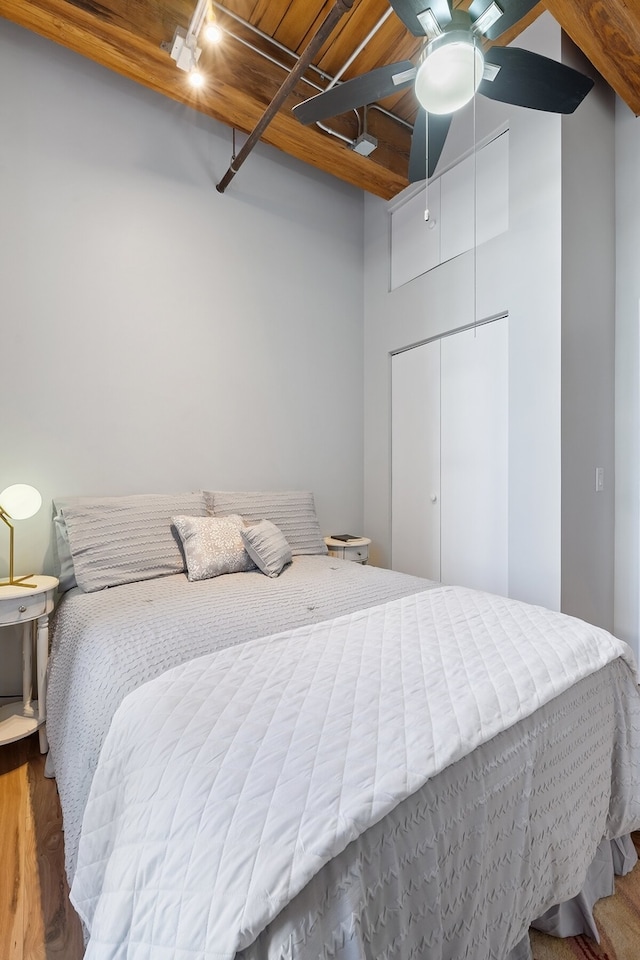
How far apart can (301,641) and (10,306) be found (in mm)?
2102

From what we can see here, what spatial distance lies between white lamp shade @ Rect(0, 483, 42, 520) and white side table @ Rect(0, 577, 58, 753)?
300 mm

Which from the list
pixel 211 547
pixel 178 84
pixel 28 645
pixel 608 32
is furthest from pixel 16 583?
pixel 608 32

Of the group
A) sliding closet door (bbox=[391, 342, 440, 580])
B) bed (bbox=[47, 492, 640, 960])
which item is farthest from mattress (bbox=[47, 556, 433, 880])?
sliding closet door (bbox=[391, 342, 440, 580])

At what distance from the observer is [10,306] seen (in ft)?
7.12

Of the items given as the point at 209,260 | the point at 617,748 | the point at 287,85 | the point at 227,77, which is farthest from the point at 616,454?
the point at 227,77

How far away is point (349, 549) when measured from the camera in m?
3.07

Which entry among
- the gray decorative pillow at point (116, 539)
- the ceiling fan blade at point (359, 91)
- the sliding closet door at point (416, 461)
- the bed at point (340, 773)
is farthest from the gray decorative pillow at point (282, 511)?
the ceiling fan blade at point (359, 91)

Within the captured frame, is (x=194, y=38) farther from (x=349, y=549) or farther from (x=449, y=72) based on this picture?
(x=349, y=549)

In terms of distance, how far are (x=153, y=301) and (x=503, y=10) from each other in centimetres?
195

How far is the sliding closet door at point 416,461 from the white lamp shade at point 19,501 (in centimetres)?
222

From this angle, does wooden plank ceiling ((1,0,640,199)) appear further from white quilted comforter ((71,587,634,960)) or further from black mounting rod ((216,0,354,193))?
white quilted comforter ((71,587,634,960))

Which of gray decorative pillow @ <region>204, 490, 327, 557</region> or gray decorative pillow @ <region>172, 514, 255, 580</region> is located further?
gray decorative pillow @ <region>204, 490, 327, 557</region>

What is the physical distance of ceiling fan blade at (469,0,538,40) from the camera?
1.34m

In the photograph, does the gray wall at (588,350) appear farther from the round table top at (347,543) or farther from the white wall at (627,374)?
the round table top at (347,543)
